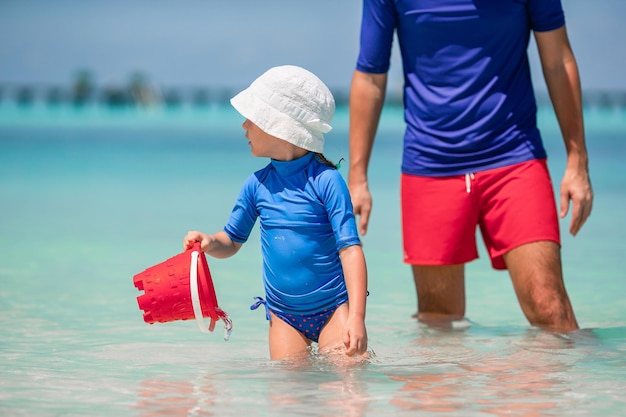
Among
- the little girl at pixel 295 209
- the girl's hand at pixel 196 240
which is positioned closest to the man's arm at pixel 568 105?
the little girl at pixel 295 209

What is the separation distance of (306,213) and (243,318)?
6.38 ft

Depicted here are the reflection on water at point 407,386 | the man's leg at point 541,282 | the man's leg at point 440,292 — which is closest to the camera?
the reflection on water at point 407,386

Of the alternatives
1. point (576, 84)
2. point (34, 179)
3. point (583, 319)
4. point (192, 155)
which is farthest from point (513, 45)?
point (192, 155)

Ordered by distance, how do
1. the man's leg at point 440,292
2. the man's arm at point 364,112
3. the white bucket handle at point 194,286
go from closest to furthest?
the white bucket handle at point 194,286
the man's arm at point 364,112
the man's leg at point 440,292

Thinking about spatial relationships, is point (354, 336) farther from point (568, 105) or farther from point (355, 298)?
point (568, 105)

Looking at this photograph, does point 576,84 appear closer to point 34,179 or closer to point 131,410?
point 131,410

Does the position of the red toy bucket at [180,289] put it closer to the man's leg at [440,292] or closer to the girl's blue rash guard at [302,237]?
the girl's blue rash guard at [302,237]

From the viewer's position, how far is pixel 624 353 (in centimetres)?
467

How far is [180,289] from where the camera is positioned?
396cm

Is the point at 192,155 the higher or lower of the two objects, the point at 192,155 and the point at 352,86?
the higher

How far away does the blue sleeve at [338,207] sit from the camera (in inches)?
152

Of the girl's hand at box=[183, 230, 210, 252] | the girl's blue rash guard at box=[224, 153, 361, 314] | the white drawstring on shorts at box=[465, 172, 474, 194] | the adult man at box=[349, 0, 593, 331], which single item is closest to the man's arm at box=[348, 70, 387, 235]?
the adult man at box=[349, 0, 593, 331]

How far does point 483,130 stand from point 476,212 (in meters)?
0.37

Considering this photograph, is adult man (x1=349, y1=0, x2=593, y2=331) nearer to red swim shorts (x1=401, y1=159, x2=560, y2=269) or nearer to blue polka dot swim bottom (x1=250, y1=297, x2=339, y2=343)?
red swim shorts (x1=401, y1=159, x2=560, y2=269)
